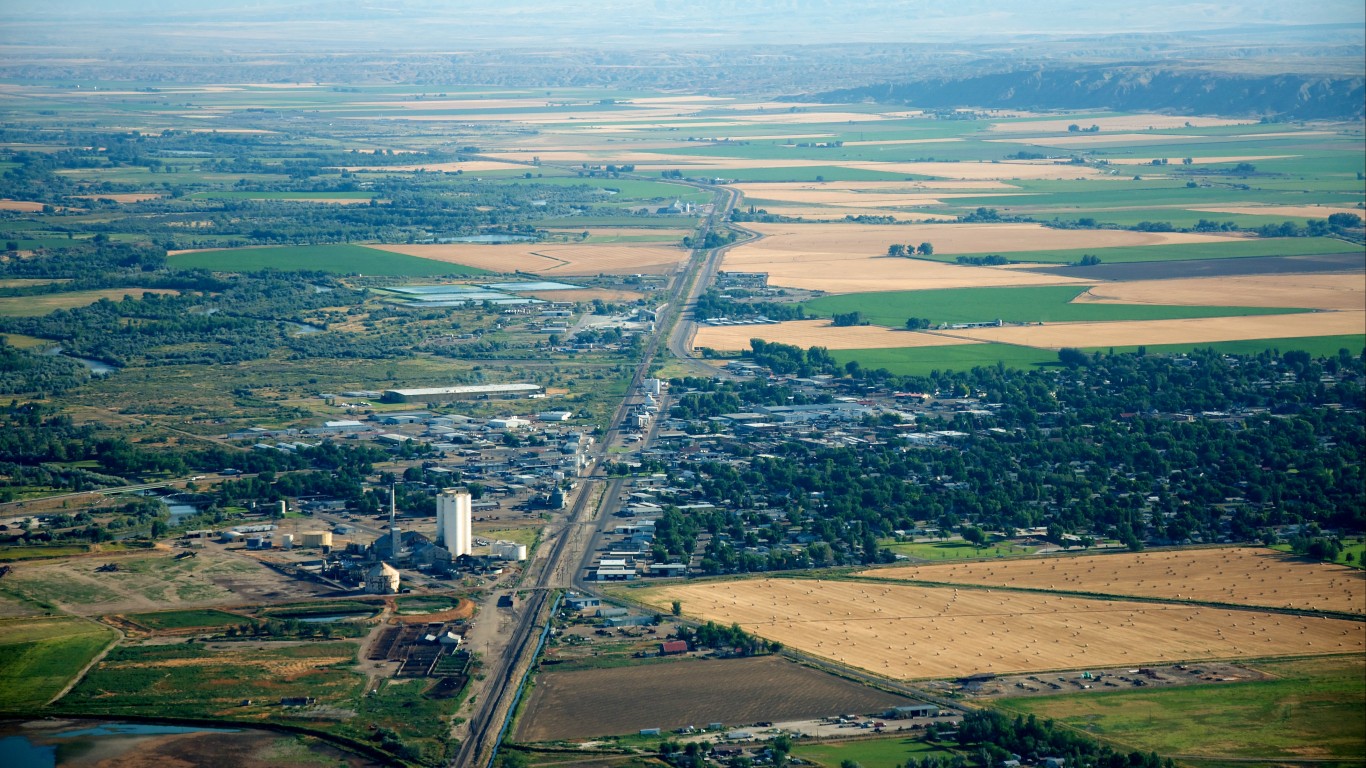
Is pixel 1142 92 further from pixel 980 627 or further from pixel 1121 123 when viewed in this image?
pixel 980 627

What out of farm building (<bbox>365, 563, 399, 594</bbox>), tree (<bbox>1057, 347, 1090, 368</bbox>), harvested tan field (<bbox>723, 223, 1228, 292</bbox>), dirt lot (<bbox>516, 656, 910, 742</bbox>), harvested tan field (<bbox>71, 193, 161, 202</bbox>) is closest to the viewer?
dirt lot (<bbox>516, 656, 910, 742</bbox>)

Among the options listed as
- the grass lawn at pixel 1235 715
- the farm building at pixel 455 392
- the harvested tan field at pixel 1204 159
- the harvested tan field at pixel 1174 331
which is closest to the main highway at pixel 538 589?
the farm building at pixel 455 392

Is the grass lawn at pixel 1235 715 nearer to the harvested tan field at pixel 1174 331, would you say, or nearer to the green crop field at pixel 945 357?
the green crop field at pixel 945 357

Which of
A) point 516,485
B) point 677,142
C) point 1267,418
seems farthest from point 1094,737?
point 677,142

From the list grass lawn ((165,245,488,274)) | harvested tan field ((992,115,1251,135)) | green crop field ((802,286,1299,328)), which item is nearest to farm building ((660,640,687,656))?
green crop field ((802,286,1299,328))

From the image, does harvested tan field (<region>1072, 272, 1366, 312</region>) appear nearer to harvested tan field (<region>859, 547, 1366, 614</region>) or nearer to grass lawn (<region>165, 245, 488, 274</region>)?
grass lawn (<region>165, 245, 488, 274</region>)

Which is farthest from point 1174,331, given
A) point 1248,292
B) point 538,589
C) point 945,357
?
point 538,589

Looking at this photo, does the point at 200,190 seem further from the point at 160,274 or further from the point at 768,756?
the point at 768,756
